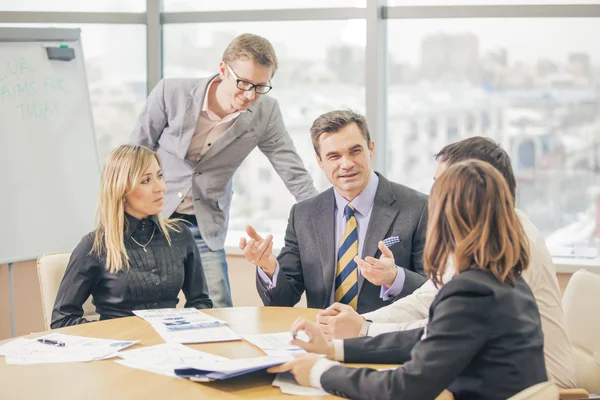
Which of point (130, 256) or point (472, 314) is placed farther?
point (130, 256)

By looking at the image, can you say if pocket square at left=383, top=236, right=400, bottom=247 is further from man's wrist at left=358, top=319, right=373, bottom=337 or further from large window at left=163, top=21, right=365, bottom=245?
large window at left=163, top=21, right=365, bottom=245

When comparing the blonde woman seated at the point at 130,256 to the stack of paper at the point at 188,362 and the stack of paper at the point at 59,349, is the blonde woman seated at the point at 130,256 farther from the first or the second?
the stack of paper at the point at 188,362

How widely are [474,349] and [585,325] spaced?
3.16 feet

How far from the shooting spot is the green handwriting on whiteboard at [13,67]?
150 inches

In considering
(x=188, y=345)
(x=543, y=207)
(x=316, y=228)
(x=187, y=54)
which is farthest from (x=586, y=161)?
(x=188, y=345)

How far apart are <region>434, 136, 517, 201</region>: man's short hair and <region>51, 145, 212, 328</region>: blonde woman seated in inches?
46.0

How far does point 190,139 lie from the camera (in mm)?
3314

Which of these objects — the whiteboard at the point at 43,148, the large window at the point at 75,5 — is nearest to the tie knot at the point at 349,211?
the whiteboard at the point at 43,148

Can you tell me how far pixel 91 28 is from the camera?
4758 mm

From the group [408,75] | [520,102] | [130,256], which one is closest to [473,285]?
[130,256]

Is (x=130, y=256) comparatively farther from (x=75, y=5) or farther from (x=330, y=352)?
(x=75, y=5)

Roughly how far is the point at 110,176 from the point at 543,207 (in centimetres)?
252

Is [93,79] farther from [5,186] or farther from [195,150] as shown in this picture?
[195,150]

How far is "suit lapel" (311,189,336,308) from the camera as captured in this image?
2.73 m
